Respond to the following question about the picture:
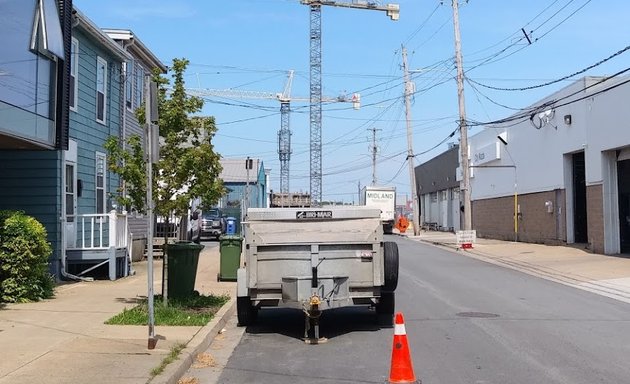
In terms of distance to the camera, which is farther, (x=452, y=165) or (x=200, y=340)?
(x=452, y=165)

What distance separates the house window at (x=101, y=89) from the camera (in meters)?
18.5

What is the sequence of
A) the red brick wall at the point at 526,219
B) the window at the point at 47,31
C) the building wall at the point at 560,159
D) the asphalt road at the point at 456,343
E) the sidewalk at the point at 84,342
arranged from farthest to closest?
the red brick wall at the point at 526,219 < the building wall at the point at 560,159 < the window at the point at 47,31 < the asphalt road at the point at 456,343 < the sidewalk at the point at 84,342

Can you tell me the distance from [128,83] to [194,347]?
49.8 feet

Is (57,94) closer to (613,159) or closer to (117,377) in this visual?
(117,377)

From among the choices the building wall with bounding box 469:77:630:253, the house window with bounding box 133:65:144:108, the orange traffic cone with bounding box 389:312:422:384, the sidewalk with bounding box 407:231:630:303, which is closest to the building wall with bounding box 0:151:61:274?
the house window with bounding box 133:65:144:108

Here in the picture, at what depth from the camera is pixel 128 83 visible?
2147 cm

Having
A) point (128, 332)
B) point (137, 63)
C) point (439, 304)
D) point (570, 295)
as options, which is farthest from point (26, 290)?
point (137, 63)

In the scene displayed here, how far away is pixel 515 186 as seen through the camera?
34.9 metres

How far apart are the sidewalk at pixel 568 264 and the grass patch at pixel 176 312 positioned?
8577 millimetres

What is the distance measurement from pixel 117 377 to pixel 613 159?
21.7 meters

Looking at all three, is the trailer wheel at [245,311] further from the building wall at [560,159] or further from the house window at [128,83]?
the building wall at [560,159]

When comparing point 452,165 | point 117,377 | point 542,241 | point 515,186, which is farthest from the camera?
point 452,165

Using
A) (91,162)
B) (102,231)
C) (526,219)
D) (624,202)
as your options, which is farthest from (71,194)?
(526,219)

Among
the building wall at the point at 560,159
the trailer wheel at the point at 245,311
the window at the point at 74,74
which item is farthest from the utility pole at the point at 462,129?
the trailer wheel at the point at 245,311
